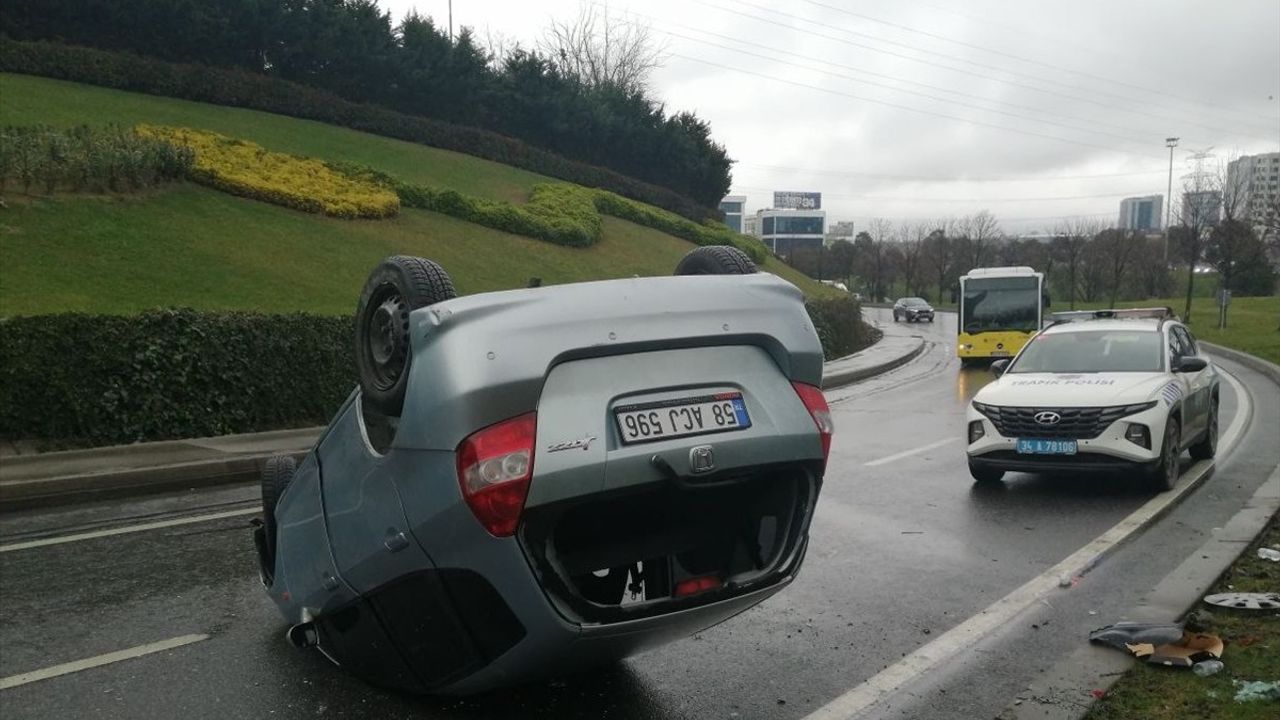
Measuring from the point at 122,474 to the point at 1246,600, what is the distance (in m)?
9.08

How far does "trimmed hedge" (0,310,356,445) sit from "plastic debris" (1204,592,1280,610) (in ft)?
33.7

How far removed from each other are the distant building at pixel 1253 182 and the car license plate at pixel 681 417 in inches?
2278

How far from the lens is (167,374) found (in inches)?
445

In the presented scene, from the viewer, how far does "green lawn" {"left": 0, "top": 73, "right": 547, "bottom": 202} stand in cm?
2456

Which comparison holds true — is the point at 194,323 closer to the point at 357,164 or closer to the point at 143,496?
the point at 143,496

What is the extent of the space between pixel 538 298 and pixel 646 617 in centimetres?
107

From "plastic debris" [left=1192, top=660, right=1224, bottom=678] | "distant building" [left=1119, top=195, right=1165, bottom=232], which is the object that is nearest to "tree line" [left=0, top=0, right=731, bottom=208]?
"plastic debris" [left=1192, top=660, right=1224, bottom=678]

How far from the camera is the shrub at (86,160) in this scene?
17672mm

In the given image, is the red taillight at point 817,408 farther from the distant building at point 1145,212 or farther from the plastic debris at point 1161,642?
the distant building at point 1145,212

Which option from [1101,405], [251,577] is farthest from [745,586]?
[1101,405]

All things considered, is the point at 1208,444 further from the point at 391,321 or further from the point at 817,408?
the point at 391,321

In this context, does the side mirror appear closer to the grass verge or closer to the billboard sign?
the grass verge

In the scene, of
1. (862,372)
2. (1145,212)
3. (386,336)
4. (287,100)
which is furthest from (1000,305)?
(1145,212)

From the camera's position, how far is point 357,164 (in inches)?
1129
